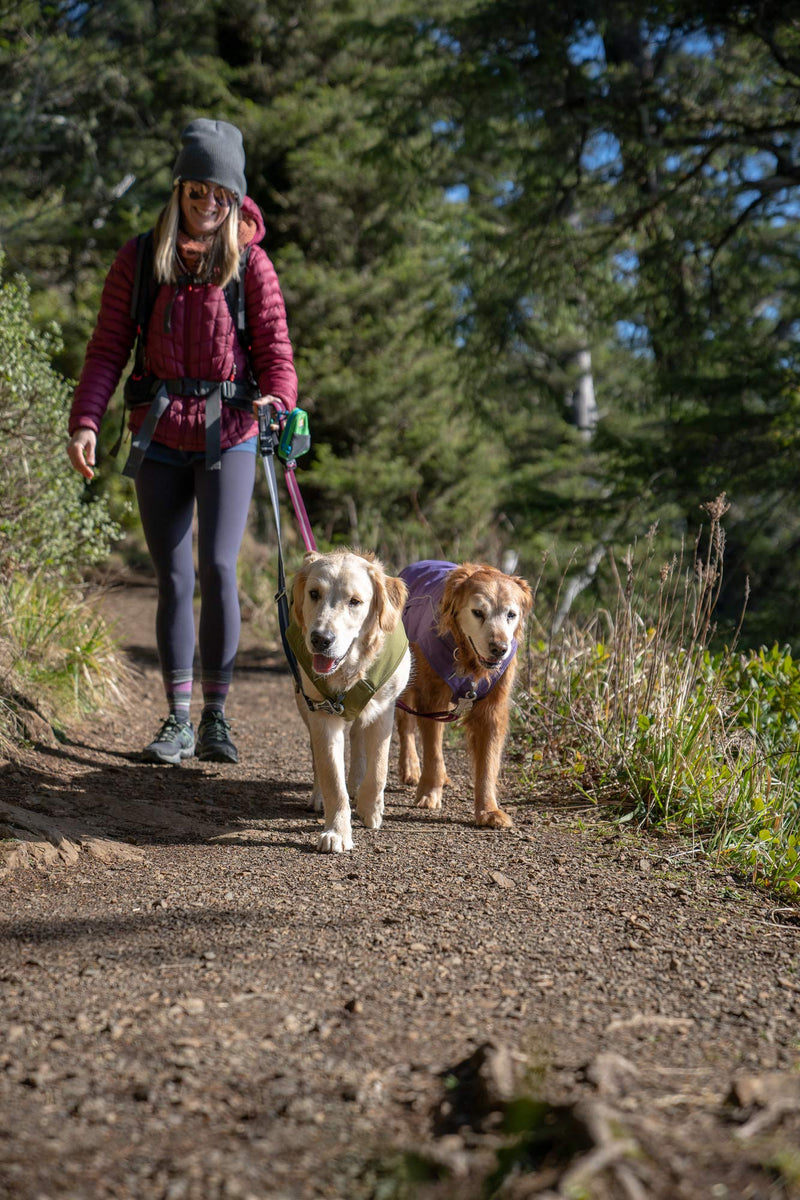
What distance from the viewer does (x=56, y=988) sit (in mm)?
2250

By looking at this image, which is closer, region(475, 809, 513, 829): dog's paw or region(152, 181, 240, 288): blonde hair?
region(475, 809, 513, 829): dog's paw

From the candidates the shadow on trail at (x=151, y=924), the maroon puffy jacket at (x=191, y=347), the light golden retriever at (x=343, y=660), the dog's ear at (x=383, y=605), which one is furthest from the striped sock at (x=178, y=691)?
the shadow on trail at (x=151, y=924)

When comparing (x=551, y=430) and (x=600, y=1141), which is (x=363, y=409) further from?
(x=600, y=1141)

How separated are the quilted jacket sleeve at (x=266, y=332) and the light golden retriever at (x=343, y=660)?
112 cm

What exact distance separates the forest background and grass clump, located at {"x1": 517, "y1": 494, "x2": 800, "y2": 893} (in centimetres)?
60

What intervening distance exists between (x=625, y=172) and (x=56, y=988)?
8403mm

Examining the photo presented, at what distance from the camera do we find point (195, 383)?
4.31 metres

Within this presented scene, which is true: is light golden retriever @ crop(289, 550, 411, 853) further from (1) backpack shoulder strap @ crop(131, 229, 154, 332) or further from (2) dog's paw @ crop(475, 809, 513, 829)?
(1) backpack shoulder strap @ crop(131, 229, 154, 332)

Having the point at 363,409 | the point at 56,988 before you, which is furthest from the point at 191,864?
the point at 363,409

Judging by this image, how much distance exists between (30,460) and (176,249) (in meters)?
2.10

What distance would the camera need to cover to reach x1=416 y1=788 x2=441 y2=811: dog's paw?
13.4ft

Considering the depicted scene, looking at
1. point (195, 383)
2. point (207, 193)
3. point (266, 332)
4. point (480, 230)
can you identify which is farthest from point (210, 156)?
point (480, 230)

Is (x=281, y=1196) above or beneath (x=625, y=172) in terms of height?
beneath

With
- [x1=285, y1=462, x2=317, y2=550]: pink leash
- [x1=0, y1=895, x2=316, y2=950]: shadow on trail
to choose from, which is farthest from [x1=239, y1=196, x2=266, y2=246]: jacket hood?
[x1=0, y1=895, x2=316, y2=950]: shadow on trail
